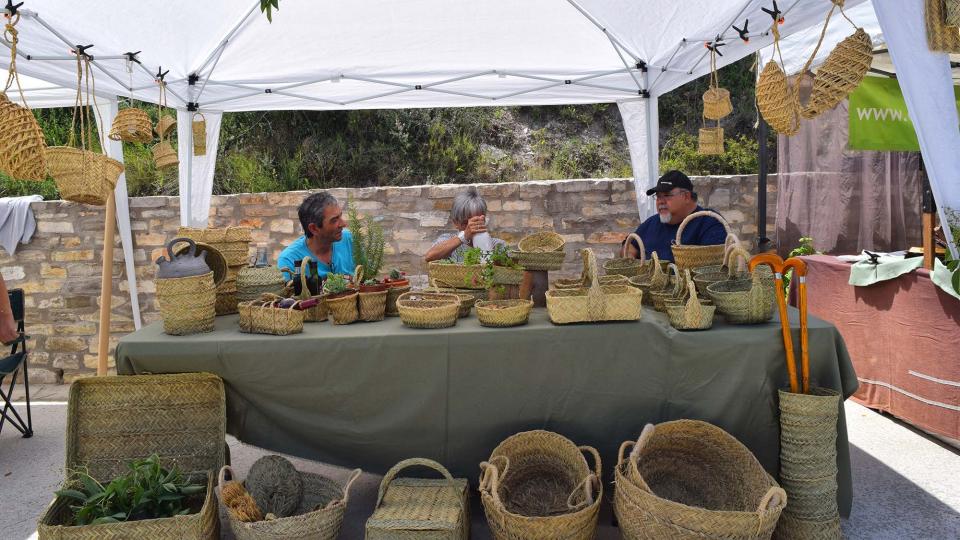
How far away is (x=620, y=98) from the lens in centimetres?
502

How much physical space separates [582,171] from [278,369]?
7510mm

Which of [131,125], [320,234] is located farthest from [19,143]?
[320,234]

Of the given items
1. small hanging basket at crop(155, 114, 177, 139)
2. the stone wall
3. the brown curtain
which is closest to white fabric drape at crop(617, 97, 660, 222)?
the stone wall

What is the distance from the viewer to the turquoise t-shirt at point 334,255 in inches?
145

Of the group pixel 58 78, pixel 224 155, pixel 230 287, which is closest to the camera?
pixel 230 287

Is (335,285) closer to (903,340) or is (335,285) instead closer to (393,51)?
(393,51)

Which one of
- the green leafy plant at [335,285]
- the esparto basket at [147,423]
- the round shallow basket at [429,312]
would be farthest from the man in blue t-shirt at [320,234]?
the esparto basket at [147,423]

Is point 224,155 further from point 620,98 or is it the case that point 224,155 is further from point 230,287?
point 230,287

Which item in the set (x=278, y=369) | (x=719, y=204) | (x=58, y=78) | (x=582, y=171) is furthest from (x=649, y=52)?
(x=582, y=171)

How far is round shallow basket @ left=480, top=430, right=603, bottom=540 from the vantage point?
2303 mm

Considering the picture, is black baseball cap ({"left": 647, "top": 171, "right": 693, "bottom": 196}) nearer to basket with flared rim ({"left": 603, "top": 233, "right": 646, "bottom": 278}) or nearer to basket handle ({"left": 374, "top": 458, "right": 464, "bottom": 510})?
basket with flared rim ({"left": 603, "top": 233, "right": 646, "bottom": 278})

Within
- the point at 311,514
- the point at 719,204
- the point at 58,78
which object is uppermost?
the point at 58,78

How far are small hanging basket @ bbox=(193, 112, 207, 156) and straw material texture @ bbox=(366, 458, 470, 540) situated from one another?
3269 mm

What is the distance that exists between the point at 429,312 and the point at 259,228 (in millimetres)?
3731
